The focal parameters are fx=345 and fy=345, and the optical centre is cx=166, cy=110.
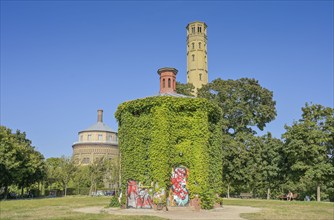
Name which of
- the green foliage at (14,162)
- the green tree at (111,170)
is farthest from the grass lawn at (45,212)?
the green tree at (111,170)

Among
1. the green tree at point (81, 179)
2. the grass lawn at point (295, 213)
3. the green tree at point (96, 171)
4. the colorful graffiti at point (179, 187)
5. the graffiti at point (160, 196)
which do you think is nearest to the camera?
the grass lawn at point (295, 213)

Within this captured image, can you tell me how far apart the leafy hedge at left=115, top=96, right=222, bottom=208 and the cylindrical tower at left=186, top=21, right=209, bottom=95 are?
5649cm

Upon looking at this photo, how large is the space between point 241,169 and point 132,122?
21.5 meters

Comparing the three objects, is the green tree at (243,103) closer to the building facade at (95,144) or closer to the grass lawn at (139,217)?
the grass lawn at (139,217)


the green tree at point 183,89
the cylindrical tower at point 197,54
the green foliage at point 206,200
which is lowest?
the green foliage at point 206,200

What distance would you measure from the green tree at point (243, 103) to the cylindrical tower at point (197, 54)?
115 feet

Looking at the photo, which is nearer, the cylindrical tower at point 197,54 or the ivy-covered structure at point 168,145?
the ivy-covered structure at point 168,145

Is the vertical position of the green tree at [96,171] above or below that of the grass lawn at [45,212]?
above

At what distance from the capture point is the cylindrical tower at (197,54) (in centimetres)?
8144

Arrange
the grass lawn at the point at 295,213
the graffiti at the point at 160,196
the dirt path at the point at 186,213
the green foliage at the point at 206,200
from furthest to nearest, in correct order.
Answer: the green foliage at the point at 206,200 < the graffiti at the point at 160,196 < the grass lawn at the point at 295,213 < the dirt path at the point at 186,213

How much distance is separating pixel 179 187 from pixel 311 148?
1819 cm

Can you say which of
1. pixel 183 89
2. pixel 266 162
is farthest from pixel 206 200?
pixel 183 89

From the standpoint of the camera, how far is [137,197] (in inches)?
917

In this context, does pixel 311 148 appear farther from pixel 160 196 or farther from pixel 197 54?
pixel 197 54
